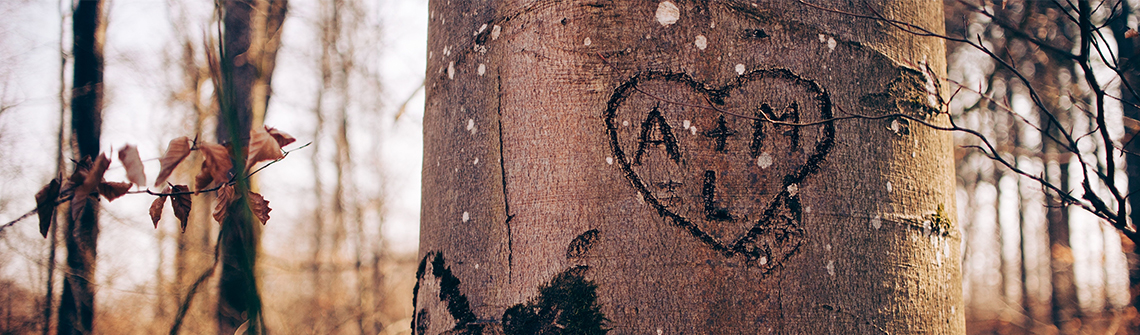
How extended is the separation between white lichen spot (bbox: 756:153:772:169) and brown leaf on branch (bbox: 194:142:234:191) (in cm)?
100

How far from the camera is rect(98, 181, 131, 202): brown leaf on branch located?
1.19 m

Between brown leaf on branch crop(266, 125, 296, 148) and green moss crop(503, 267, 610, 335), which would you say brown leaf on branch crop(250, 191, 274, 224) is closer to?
brown leaf on branch crop(266, 125, 296, 148)

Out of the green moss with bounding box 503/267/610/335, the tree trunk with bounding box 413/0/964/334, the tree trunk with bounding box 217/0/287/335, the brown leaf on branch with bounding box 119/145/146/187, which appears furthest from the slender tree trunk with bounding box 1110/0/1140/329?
the tree trunk with bounding box 217/0/287/335

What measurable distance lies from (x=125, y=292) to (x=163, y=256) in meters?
0.50

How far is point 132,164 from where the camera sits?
1091 mm

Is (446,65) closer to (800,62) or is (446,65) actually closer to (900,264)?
(800,62)

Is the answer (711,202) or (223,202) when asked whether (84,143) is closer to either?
(223,202)

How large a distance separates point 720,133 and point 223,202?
106 cm

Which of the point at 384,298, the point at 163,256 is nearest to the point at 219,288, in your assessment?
the point at 163,256

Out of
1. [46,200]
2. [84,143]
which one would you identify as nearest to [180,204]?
[46,200]

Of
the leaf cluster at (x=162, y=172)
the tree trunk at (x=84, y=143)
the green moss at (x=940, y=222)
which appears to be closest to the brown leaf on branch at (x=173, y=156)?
the leaf cluster at (x=162, y=172)

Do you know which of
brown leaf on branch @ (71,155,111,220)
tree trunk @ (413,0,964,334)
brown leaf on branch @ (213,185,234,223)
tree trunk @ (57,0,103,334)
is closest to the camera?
tree trunk @ (413,0,964,334)

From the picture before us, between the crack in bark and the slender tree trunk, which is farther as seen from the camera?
the slender tree trunk

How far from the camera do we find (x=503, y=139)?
1.14m
